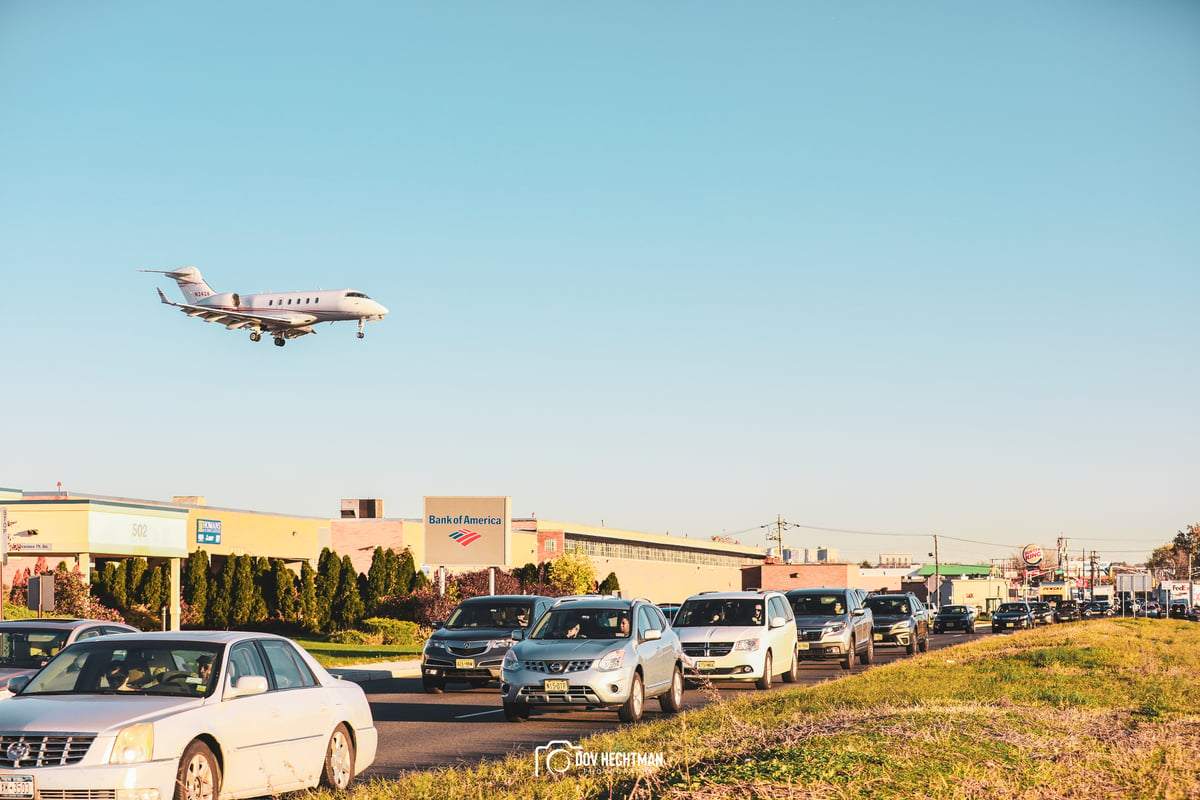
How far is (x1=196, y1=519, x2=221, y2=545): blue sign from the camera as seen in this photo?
52.6m

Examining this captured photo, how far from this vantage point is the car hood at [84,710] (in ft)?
30.6

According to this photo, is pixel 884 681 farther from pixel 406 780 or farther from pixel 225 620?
pixel 225 620

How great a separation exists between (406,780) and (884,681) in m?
12.1

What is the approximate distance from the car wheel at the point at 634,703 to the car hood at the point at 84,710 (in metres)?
8.68

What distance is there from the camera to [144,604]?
46188mm

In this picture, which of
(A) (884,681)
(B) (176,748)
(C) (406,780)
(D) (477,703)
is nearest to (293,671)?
(C) (406,780)

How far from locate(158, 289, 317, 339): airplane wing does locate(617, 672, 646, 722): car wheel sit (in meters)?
41.6

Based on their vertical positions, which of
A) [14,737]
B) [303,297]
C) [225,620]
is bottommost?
[225,620]

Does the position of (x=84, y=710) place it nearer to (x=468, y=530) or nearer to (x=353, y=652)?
(x=353, y=652)

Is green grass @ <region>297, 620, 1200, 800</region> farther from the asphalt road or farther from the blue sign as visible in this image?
the blue sign

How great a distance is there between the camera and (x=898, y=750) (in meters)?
11.2

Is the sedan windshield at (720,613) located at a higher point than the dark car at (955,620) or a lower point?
higher

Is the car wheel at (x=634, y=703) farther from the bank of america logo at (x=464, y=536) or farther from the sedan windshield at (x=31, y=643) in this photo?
the bank of america logo at (x=464, y=536)

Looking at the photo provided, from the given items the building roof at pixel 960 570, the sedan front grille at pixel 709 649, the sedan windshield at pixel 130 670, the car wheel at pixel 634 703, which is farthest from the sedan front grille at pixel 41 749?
the building roof at pixel 960 570
